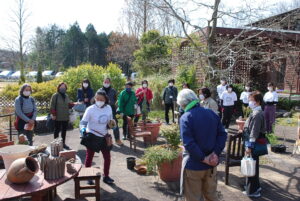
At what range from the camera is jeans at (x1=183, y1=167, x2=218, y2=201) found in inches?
132

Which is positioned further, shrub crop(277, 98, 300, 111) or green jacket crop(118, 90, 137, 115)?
shrub crop(277, 98, 300, 111)

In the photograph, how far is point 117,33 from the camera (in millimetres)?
38312

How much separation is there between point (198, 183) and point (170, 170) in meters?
1.83

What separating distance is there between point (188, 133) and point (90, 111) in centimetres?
213

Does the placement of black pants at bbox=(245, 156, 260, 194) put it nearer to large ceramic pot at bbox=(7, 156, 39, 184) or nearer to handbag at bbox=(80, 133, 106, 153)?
handbag at bbox=(80, 133, 106, 153)

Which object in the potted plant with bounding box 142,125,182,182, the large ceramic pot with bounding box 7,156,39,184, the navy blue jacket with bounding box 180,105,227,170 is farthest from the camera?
the potted plant with bounding box 142,125,182,182

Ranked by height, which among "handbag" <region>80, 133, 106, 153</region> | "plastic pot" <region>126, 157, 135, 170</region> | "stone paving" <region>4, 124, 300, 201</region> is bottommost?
"stone paving" <region>4, 124, 300, 201</region>

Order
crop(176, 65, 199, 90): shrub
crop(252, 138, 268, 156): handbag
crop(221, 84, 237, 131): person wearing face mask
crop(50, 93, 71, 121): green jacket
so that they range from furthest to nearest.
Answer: crop(176, 65, 199, 90): shrub < crop(221, 84, 237, 131): person wearing face mask < crop(50, 93, 71, 121): green jacket < crop(252, 138, 268, 156): handbag

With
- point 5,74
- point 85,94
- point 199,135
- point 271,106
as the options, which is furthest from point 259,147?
point 5,74

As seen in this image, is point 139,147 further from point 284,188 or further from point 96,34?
point 96,34

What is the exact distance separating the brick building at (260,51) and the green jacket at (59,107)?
16.0 ft

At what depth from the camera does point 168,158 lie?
4965 millimetres

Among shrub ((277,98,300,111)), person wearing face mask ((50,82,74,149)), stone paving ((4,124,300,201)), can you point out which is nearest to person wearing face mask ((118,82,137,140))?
person wearing face mask ((50,82,74,149))

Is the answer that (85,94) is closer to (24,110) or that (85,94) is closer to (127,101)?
(127,101)
